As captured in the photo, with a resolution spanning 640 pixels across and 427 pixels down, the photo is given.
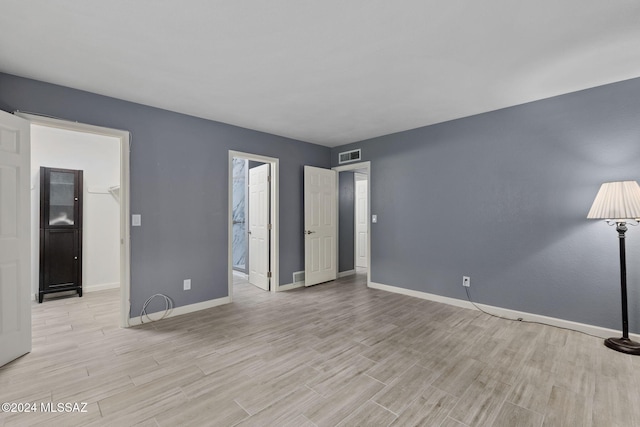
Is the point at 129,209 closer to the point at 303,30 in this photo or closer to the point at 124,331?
the point at 124,331

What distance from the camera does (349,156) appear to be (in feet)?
17.4

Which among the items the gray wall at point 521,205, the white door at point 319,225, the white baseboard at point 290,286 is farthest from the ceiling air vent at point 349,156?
the white baseboard at point 290,286

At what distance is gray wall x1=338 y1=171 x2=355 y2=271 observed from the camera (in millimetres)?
5824

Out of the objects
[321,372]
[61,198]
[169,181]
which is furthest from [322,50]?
[61,198]

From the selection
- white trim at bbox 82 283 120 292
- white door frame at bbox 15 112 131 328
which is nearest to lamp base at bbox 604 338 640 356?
white door frame at bbox 15 112 131 328

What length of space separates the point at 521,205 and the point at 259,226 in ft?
12.5

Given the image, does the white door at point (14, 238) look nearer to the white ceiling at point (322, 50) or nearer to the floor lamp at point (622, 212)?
the white ceiling at point (322, 50)

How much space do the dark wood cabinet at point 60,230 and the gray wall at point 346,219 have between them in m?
4.34

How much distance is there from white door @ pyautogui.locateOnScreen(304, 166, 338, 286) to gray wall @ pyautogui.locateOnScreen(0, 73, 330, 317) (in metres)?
1.19

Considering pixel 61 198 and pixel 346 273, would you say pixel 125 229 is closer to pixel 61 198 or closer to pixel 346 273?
pixel 61 198

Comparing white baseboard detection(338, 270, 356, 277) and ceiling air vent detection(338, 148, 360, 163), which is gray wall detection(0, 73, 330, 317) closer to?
ceiling air vent detection(338, 148, 360, 163)

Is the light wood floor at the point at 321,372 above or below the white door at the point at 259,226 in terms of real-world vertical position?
below

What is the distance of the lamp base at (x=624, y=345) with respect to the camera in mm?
2545

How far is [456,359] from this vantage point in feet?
8.18
